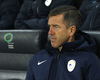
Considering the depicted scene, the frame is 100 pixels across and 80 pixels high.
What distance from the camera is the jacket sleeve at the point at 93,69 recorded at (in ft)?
2.62

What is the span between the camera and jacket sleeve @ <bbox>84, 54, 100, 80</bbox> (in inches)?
31.4

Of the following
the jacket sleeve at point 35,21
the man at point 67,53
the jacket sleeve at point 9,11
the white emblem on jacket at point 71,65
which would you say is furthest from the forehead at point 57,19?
the jacket sleeve at point 9,11

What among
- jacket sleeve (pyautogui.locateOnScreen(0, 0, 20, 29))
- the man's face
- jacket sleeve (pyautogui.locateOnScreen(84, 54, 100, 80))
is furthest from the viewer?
jacket sleeve (pyautogui.locateOnScreen(0, 0, 20, 29))

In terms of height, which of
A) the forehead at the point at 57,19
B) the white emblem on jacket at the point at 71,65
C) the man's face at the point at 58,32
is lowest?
the white emblem on jacket at the point at 71,65

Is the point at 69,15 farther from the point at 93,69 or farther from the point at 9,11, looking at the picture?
the point at 9,11

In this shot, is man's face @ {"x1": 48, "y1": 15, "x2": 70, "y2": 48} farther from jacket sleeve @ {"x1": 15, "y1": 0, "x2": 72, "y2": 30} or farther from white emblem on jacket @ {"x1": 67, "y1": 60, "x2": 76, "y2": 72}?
jacket sleeve @ {"x1": 15, "y1": 0, "x2": 72, "y2": 30}

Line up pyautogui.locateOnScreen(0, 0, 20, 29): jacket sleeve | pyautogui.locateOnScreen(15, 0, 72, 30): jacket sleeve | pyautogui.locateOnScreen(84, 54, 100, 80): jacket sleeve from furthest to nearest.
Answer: pyautogui.locateOnScreen(0, 0, 20, 29): jacket sleeve
pyautogui.locateOnScreen(15, 0, 72, 30): jacket sleeve
pyautogui.locateOnScreen(84, 54, 100, 80): jacket sleeve

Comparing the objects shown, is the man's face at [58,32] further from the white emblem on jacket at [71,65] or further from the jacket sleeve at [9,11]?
the jacket sleeve at [9,11]

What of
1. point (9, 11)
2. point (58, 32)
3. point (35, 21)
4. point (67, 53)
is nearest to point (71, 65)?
point (67, 53)

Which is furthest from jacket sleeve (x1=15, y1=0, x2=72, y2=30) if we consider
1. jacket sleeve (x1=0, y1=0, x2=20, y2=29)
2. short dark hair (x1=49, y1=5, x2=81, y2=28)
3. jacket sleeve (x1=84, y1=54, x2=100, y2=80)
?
jacket sleeve (x1=84, y1=54, x2=100, y2=80)

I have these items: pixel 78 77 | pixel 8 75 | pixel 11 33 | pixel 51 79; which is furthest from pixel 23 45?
pixel 78 77

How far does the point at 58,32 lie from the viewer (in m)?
0.90

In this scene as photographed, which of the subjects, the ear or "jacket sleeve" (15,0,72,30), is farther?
"jacket sleeve" (15,0,72,30)

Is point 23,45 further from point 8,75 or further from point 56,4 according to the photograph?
point 56,4
